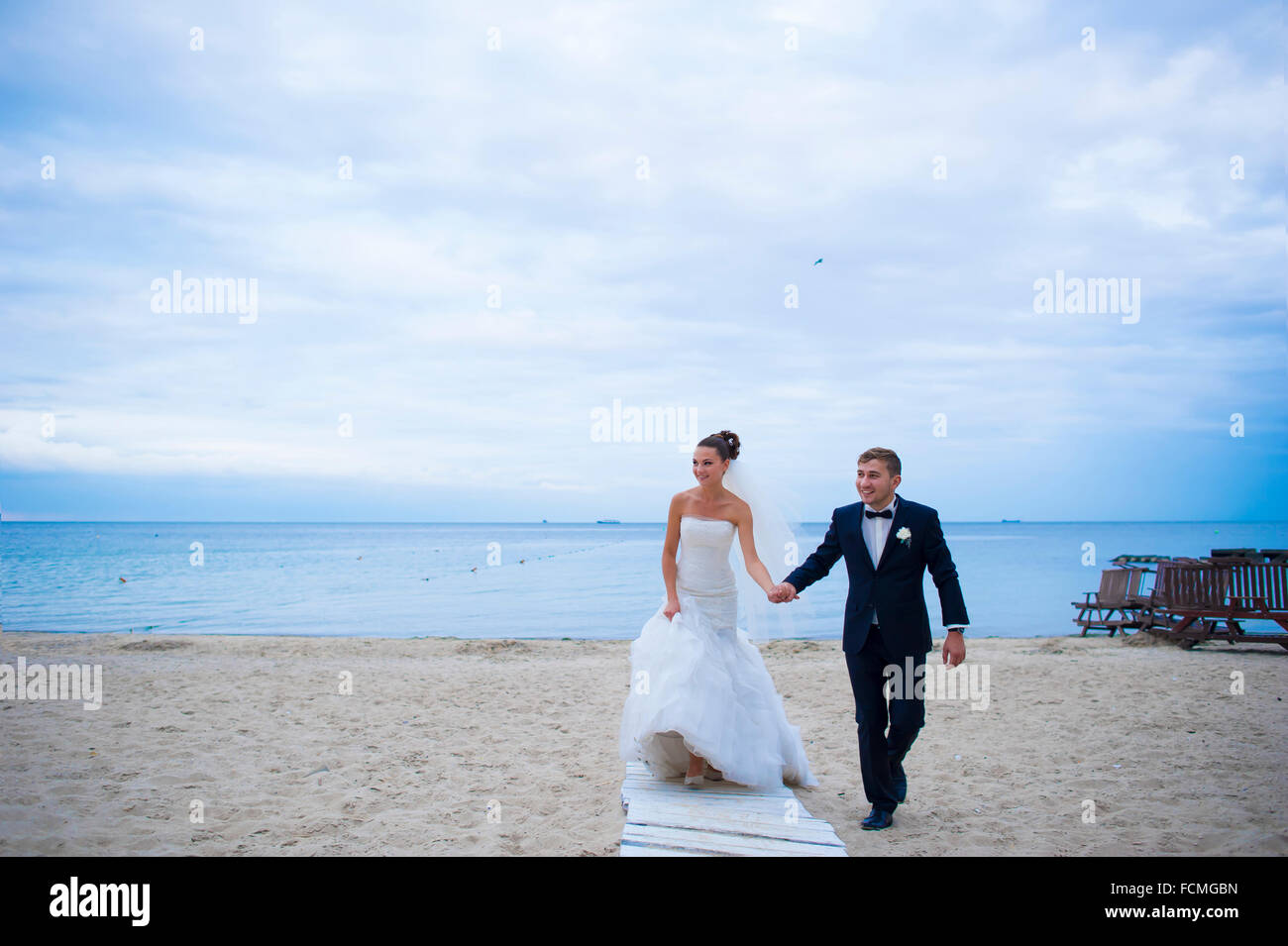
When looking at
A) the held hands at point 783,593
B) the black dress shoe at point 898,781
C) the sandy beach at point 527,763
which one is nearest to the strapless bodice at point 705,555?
the held hands at point 783,593

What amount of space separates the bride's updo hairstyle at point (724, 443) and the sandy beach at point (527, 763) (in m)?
2.72

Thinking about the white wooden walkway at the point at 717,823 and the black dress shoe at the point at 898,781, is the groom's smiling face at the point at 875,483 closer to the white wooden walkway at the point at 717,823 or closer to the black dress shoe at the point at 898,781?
the black dress shoe at the point at 898,781

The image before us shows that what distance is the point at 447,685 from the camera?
11.3 m

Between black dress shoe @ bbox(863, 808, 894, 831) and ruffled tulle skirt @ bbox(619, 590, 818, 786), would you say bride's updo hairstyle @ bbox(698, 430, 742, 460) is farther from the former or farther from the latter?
black dress shoe @ bbox(863, 808, 894, 831)

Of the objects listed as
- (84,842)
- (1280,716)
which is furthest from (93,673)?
(1280,716)

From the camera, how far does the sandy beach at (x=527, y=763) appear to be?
5.25 m

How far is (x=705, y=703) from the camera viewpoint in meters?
5.46

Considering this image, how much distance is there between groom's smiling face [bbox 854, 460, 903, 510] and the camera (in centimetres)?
533

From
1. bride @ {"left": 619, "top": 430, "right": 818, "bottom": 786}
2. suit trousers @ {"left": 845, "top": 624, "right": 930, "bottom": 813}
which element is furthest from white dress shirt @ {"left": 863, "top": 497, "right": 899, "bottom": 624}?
bride @ {"left": 619, "top": 430, "right": 818, "bottom": 786}

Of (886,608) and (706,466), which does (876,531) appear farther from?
(706,466)

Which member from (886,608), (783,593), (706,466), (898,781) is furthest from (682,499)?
(898,781)

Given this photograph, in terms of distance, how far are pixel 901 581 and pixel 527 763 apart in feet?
13.0

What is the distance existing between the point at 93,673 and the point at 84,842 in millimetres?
7745
